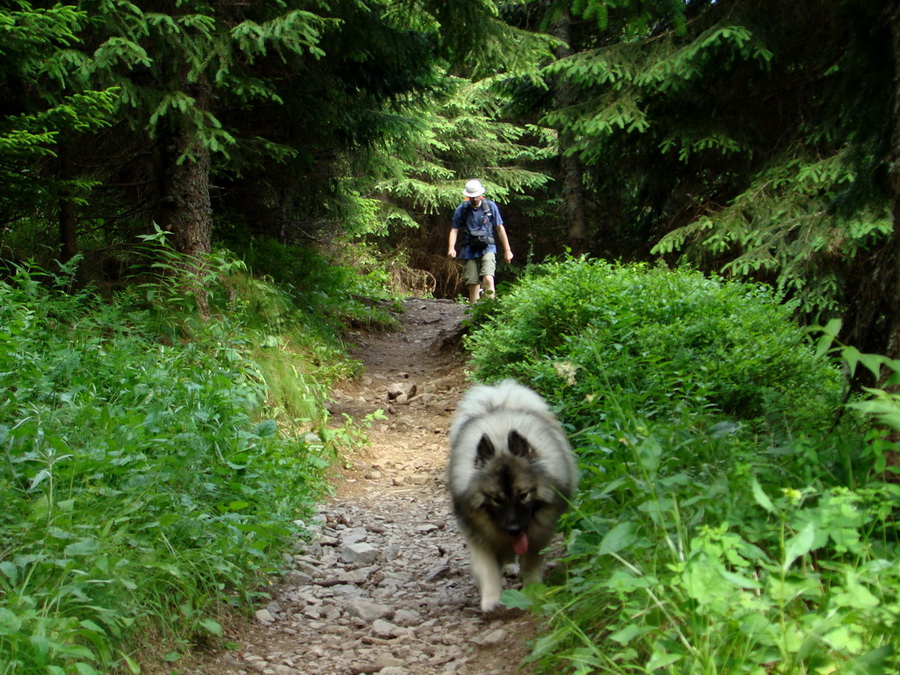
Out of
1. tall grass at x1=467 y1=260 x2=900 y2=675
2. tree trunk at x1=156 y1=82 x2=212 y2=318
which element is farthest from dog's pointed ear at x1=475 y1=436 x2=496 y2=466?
tree trunk at x1=156 y1=82 x2=212 y2=318

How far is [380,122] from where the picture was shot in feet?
39.5

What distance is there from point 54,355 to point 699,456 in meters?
4.29

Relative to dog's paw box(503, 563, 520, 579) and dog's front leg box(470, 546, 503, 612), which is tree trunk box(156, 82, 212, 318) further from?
dog's front leg box(470, 546, 503, 612)

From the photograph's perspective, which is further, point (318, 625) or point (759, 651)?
point (318, 625)

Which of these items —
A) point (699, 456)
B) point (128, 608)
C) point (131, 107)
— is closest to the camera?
point (128, 608)

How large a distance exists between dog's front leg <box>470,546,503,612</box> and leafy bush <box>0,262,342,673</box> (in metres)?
1.24

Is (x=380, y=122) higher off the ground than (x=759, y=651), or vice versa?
(x=380, y=122)

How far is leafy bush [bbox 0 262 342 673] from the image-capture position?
10.2 ft

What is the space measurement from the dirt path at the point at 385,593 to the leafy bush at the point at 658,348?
4.54ft

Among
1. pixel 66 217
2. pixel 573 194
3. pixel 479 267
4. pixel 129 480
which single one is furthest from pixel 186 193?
pixel 573 194

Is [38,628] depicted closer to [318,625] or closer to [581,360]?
[318,625]

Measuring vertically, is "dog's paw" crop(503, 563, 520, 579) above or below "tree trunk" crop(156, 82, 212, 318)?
below

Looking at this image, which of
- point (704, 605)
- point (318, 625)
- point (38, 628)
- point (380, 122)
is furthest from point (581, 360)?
point (380, 122)

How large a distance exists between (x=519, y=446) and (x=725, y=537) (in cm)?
195
